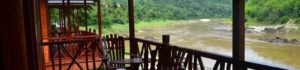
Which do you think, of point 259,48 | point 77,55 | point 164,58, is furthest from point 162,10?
point 164,58

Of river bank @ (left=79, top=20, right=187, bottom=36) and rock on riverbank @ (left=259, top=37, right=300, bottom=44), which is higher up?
river bank @ (left=79, top=20, right=187, bottom=36)

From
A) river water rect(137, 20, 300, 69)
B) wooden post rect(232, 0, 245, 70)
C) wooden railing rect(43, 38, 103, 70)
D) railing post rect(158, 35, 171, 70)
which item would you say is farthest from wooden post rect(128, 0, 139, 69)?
river water rect(137, 20, 300, 69)

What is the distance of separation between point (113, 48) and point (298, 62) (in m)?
13.2

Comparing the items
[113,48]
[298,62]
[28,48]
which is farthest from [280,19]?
[28,48]

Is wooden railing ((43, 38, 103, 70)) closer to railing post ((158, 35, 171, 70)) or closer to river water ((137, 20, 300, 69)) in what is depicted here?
railing post ((158, 35, 171, 70))

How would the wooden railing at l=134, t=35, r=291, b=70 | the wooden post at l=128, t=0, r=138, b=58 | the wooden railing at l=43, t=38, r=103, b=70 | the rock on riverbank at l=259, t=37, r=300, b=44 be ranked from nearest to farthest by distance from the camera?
1. the wooden railing at l=134, t=35, r=291, b=70
2. the wooden railing at l=43, t=38, r=103, b=70
3. the wooden post at l=128, t=0, r=138, b=58
4. the rock on riverbank at l=259, t=37, r=300, b=44

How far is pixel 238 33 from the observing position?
173cm

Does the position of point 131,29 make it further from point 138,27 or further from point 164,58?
point 138,27

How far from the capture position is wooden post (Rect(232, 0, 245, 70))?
5.57ft

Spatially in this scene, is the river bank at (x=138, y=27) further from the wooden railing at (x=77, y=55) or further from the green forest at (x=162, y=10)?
the wooden railing at (x=77, y=55)

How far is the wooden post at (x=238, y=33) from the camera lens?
1.70 m

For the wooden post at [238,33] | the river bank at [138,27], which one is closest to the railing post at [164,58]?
the wooden post at [238,33]

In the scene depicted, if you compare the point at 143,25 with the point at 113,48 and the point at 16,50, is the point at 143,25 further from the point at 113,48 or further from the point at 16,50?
the point at 16,50

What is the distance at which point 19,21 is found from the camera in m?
0.87
